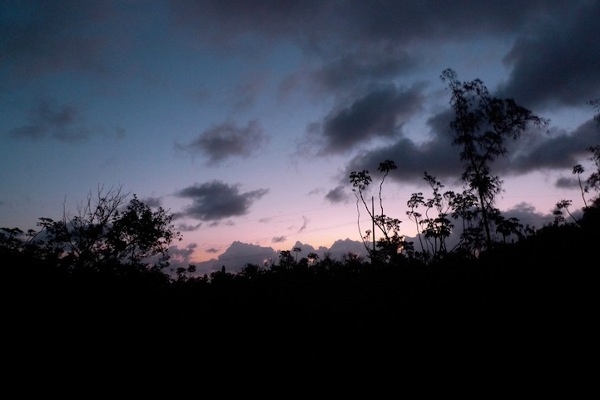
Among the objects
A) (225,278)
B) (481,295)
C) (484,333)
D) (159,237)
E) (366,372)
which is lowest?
(366,372)

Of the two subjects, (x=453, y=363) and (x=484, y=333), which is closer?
(x=453, y=363)

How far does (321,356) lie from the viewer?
691cm

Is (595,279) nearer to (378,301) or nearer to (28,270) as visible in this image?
(378,301)

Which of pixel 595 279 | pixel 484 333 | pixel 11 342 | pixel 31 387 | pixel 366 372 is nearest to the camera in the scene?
pixel 31 387

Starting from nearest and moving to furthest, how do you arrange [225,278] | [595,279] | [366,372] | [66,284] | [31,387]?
[31,387]
[366,372]
[595,279]
[66,284]
[225,278]

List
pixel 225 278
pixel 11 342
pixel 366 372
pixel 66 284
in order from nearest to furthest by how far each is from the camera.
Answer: pixel 11 342 < pixel 366 372 < pixel 66 284 < pixel 225 278

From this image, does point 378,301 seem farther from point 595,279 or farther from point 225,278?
point 225,278

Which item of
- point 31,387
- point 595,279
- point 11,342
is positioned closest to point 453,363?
point 595,279

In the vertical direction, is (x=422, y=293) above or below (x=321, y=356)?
above

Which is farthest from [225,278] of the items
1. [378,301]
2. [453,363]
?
[453,363]

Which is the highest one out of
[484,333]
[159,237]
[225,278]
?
[159,237]

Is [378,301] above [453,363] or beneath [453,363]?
above

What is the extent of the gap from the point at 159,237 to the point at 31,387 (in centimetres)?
3316

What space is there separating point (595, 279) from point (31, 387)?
12.9m
